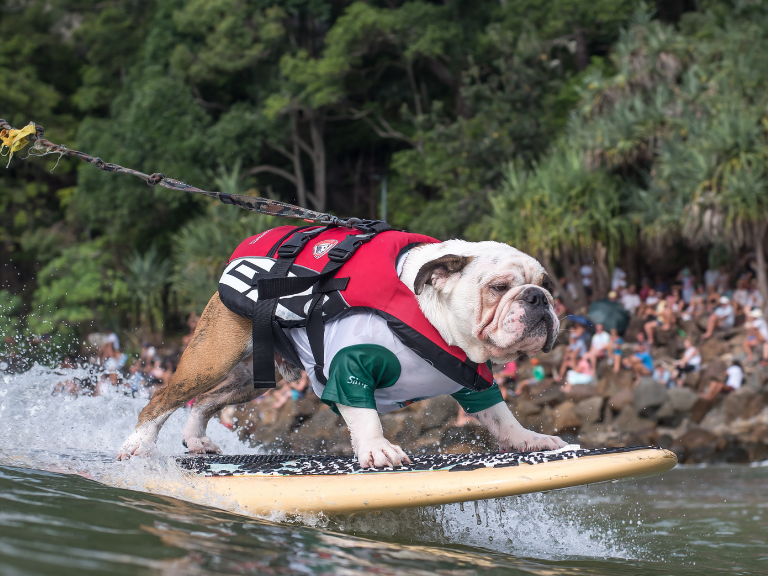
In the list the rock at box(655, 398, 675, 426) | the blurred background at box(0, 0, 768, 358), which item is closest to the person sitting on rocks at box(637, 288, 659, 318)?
the blurred background at box(0, 0, 768, 358)

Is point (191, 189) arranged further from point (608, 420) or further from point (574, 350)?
point (574, 350)

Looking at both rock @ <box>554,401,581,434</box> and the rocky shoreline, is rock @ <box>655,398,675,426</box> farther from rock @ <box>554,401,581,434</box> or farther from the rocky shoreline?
rock @ <box>554,401,581,434</box>

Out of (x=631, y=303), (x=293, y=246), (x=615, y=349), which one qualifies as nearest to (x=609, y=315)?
(x=631, y=303)

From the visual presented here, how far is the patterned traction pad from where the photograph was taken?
3.11 meters

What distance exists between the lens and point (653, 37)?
16016 millimetres

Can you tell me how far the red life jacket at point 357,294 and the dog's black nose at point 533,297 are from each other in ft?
1.34

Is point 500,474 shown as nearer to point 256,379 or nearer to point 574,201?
point 256,379

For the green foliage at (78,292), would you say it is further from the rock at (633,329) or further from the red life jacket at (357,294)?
the red life jacket at (357,294)

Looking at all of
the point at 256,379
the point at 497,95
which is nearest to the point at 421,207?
the point at 497,95

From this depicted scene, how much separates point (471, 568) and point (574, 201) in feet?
43.0

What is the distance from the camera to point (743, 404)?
10188 millimetres

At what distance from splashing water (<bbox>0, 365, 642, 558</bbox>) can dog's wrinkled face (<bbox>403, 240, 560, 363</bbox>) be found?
2.60 ft

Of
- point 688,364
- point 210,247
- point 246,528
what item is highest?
point 210,247

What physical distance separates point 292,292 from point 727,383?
8.91 m
